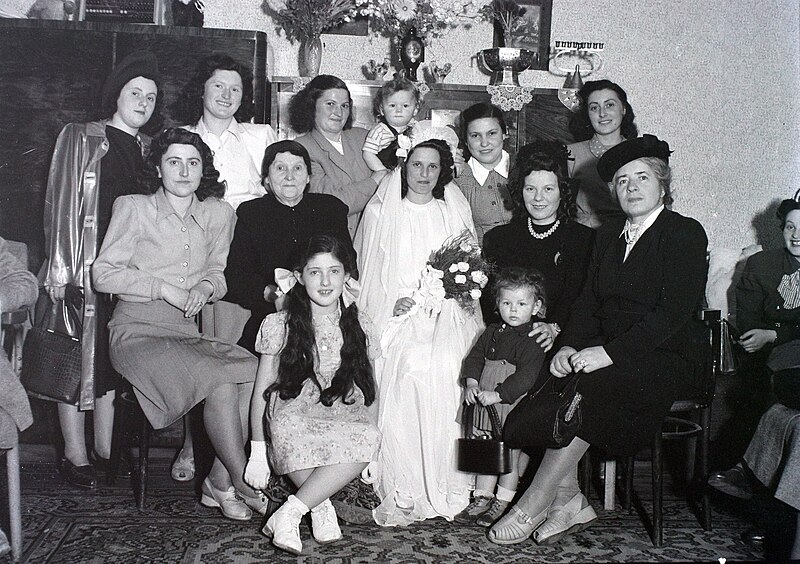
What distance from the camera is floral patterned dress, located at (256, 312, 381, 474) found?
→ 2767 millimetres

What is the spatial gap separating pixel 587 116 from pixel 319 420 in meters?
2.20

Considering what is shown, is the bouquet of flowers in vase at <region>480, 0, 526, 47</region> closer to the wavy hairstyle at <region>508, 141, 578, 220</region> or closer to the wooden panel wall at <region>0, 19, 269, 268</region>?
the wavy hairstyle at <region>508, 141, 578, 220</region>

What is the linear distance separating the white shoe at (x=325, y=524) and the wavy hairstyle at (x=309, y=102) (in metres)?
1.90

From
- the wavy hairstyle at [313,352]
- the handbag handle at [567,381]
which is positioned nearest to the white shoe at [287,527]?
the wavy hairstyle at [313,352]

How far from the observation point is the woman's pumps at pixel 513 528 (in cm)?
280

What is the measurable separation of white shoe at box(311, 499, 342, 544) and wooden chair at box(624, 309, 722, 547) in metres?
1.19

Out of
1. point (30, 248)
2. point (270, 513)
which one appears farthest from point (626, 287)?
point (30, 248)

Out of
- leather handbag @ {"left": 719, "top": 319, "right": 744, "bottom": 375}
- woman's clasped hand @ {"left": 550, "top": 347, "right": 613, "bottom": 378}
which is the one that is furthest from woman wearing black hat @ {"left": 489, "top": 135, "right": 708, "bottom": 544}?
leather handbag @ {"left": 719, "top": 319, "right": 744, "bottom": 375}

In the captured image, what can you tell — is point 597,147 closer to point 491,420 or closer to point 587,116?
point 587,116

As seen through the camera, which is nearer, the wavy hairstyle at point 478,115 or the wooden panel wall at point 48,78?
the wooden panel wall at point 48,78

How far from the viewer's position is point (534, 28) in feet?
13.7

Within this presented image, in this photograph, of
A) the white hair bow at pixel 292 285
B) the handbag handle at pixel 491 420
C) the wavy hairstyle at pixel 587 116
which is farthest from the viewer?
the wavy hairstyle at pixel 587 116

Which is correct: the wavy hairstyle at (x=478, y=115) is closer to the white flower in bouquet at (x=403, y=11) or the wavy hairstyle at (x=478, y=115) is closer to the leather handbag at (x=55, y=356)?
the white flower in bouquet at (x=403, y=11)

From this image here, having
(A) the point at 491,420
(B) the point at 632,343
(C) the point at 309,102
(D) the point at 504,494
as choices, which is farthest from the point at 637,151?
(C) the point at 309,102
